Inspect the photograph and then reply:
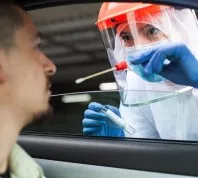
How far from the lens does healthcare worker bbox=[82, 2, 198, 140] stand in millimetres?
1618

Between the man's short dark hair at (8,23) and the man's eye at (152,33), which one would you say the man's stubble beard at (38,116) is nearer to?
the man's short dark hair at (8,23)

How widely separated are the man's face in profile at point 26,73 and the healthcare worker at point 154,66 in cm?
39

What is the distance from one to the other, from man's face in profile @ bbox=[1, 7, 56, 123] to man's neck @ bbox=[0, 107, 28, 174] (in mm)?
22

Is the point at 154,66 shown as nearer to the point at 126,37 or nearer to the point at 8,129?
the point at 126,37

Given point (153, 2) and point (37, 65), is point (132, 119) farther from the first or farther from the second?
point (153, 2)

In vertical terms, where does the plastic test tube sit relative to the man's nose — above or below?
below

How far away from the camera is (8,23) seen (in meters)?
1.21

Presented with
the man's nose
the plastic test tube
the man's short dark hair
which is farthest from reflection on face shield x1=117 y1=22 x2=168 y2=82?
the man's short dark hair

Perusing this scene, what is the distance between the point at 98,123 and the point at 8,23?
0.81m

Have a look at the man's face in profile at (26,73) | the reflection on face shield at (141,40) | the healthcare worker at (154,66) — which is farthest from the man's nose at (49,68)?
the reflection on face shield at (141,40)

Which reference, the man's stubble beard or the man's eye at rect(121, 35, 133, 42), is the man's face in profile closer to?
the man's stubble beard

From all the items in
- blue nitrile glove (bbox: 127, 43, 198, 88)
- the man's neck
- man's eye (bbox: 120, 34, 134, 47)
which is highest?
man's eye (bbox: 120, 34, 134, 47)

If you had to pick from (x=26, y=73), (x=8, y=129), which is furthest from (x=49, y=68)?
(x=8, y=129)

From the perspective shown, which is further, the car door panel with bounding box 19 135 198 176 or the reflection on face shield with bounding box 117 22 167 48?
the reflection on face shield with bounding box 117 22 167 48
